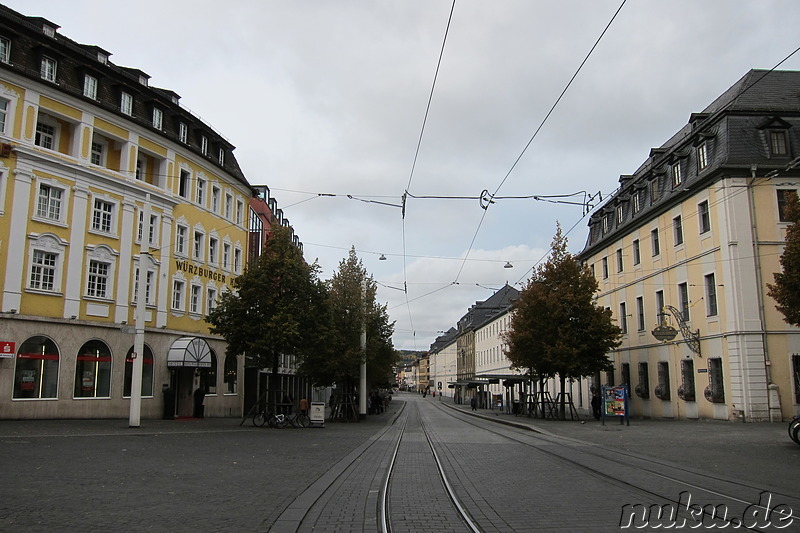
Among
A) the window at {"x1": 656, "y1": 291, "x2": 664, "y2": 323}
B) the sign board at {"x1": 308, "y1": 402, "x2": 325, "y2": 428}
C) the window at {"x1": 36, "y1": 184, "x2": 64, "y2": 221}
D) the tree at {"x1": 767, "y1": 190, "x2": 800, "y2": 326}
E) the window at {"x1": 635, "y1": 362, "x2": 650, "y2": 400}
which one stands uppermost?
the window at {"x1": 36, "y1": 184, "x2": 64, "y2": 221}

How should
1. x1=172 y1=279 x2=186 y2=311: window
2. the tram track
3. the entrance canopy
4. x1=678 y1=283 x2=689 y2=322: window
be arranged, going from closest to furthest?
the tram track < the entrance canopy < x1=678 y1=283 x2=689 y2=322: window < x1=172 y1=279 x2=186 y2=311: window

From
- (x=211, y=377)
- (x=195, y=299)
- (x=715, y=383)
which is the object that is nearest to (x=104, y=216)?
(x=195, y=299)

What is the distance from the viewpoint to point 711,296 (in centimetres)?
3319

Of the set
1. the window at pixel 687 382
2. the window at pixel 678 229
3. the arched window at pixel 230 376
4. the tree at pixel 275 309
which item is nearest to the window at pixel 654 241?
the window at pixel 678 229

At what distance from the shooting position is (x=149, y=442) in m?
19.2

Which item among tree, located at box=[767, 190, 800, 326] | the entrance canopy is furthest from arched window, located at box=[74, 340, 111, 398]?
tree, located at box=[767, 190, 800, 326]

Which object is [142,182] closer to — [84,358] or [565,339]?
[84,358]

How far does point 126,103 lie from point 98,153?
287 cm

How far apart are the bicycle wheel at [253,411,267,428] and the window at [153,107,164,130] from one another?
15.5 m

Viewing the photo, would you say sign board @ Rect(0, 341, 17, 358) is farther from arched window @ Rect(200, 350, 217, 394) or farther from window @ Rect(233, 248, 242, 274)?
window @ Rect(233, 248, 242, 274)

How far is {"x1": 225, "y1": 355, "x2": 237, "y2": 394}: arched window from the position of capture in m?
40.9

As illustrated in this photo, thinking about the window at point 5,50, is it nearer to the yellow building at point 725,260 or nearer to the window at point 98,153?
the window at point 98,153

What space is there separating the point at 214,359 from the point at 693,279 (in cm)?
2694

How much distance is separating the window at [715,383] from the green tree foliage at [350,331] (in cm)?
1712
